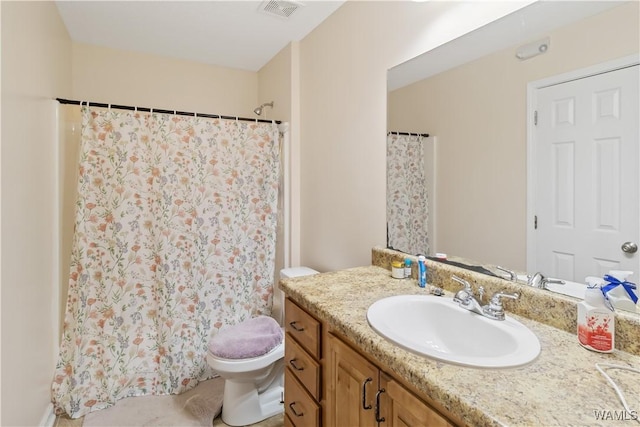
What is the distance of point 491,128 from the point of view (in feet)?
4.02

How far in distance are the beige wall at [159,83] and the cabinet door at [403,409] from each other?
2.79 metres

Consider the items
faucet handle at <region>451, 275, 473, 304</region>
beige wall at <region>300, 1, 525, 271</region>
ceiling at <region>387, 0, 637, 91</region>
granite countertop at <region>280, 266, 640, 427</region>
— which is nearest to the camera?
granite countertop at <region>280, 266, 640, 427</region>

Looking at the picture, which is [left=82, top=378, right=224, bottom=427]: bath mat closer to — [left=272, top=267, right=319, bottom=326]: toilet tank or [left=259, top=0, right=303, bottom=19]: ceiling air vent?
[left=272, top=267, right=319, bottom=326]: toilet tank

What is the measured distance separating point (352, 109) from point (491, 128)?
845 mm

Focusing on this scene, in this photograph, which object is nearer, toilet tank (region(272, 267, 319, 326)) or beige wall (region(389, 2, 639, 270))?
beige wall (region(389, 2, 639, 270))

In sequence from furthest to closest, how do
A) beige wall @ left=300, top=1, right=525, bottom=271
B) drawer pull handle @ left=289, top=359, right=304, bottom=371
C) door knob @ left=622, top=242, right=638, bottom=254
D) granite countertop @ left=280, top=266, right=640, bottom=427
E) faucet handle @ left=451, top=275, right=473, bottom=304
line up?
beige wall @ left=300, top=1, right=525, bottom=271 < drawer pull handle @ left=289, top=359, right=304, bottom=371 < faucet handle @ left=451, top=275, right=473, bottom=304 < door knob @ left=622, top=242, right=638, bottom=254 < granite countertop @ left=280, top=266, right=640, bottom=427

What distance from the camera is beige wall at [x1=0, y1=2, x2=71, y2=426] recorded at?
1263mm

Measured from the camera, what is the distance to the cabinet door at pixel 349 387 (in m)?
0.93

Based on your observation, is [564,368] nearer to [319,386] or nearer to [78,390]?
[319,386]

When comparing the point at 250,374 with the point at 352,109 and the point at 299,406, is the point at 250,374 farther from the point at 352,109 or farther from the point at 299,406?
the point at 352,109

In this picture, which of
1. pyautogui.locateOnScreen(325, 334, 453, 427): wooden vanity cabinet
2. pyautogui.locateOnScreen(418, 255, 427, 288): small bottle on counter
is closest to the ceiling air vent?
pyautogui.locateOnScreen(418, 255, 427, 288): small bottle on counter

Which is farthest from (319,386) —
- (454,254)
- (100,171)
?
(100,171)

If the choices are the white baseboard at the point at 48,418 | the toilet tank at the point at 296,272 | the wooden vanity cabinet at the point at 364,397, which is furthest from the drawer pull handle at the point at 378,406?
the white baseboard at the point at 48,418

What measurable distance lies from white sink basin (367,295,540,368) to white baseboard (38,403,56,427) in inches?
75.1
